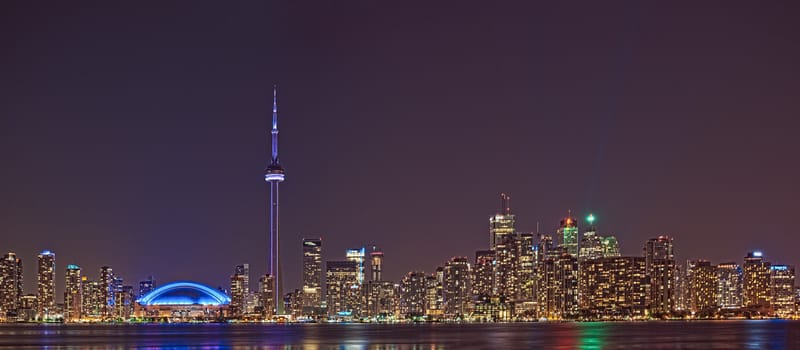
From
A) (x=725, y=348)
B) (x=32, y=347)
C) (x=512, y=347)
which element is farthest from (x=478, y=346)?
(x=32, y=347)

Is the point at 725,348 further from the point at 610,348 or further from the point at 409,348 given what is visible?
the point at 409,348

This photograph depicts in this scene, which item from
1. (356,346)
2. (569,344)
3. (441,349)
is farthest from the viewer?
(569,344)

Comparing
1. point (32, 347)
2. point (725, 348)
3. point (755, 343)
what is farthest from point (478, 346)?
point (32, 347)

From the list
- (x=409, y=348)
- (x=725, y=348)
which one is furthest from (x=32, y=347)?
(x=725, y=348)

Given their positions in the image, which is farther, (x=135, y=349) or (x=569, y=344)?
(x=569, y=344)

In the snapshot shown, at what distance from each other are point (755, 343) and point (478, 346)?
129 feet

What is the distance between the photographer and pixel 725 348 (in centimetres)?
13638

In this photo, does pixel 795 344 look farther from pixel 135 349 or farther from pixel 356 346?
pixel 135 349

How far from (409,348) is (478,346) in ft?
30.7

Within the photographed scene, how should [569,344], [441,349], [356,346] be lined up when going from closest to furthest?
[441,349]
[356,346]
[569,344]

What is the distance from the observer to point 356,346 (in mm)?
144125

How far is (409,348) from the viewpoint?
138000mm

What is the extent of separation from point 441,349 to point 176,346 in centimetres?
3850

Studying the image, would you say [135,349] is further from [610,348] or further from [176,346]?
[610,348]
